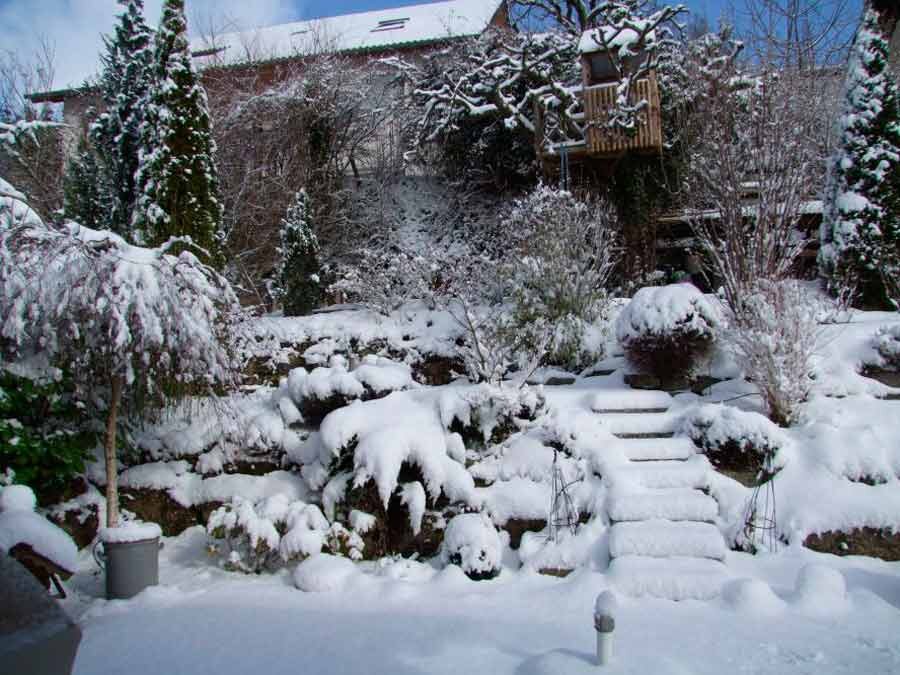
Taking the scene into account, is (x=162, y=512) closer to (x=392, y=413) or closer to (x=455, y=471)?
(x=392, y=413)

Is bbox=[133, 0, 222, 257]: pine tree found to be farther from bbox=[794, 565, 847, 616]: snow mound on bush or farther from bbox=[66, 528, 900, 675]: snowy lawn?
bbox=[794, 565, 847, 616]: snow mound on bush

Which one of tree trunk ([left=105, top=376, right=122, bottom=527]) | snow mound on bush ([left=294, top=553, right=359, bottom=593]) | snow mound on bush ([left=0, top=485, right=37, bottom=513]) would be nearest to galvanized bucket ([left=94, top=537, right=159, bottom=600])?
tree trunk ([left=105, top=376, right=122, bottom=527])

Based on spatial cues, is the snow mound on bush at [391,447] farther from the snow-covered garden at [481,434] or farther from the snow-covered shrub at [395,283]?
the snow-covered shrub at [395,283]

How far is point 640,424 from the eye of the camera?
5.58 m

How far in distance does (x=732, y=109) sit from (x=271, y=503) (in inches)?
300

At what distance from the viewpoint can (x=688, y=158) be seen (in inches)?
410

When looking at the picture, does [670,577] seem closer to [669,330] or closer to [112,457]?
[669,330]

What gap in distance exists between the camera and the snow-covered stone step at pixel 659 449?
5.22m

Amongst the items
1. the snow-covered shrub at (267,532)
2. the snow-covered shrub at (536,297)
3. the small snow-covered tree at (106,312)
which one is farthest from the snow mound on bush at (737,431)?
the small snow-covered tree at (106,312)

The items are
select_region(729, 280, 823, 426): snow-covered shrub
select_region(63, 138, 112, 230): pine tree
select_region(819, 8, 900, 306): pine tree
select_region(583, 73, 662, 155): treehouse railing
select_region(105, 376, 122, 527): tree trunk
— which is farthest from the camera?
select_region(63, 138, 112, 230): pine tree

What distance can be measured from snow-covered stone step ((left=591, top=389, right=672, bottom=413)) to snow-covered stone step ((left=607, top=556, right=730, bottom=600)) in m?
1.90

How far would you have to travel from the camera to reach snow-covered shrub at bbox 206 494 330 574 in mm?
4500

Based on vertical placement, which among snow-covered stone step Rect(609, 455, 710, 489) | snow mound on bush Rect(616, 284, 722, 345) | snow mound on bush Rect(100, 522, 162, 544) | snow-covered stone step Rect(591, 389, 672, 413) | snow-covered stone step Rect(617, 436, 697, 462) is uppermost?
snow mound on bush Rect(616, 284, 722, 345)

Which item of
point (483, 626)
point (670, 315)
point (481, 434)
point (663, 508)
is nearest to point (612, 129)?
point (670, 315)
